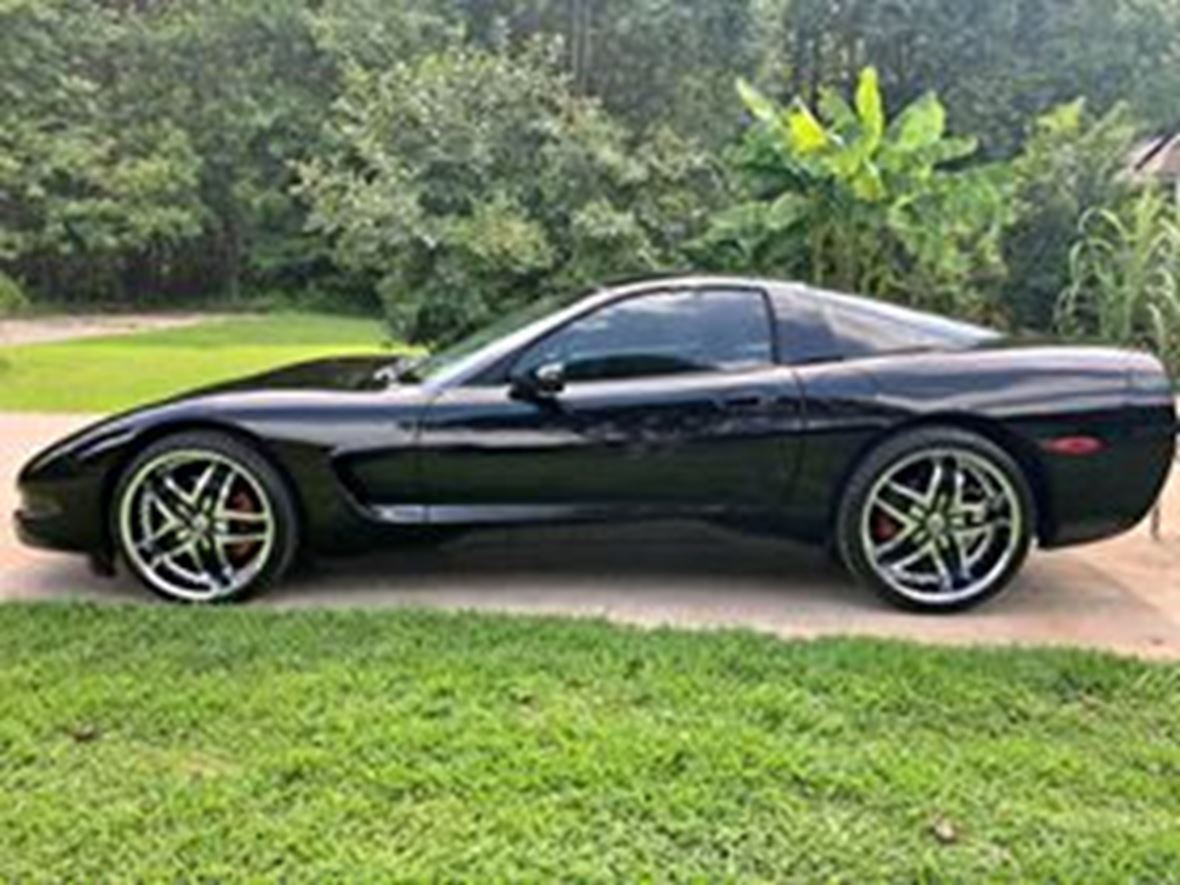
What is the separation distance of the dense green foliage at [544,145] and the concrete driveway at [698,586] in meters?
3.71

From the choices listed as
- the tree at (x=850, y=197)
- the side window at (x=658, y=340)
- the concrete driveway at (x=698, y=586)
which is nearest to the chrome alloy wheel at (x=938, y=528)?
the concrete driveway at (x=698, y=586)

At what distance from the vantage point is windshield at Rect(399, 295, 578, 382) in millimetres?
3916

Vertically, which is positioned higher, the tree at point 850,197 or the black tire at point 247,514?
the tree at point 850,197

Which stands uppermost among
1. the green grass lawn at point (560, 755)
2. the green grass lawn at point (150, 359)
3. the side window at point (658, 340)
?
the side window at point (658, 340)

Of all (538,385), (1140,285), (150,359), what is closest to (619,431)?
(538,385)

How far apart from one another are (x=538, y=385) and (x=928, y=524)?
1479 mm

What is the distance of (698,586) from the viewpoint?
405 cm

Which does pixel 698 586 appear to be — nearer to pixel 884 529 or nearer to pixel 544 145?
pixel 884 529

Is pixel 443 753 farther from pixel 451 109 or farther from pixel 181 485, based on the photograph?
pixel 451 109

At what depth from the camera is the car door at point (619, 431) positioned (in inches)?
148

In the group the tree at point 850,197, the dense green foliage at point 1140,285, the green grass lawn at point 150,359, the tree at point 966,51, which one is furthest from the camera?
the tree at point 966,51

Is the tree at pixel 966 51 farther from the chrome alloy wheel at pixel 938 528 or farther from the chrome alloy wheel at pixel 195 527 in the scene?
the chrome alloy wheel at pixel 195 527

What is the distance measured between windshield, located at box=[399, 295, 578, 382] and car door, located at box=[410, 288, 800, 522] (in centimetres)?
15

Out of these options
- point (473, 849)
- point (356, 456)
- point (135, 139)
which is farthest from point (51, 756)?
point (135, 139)
